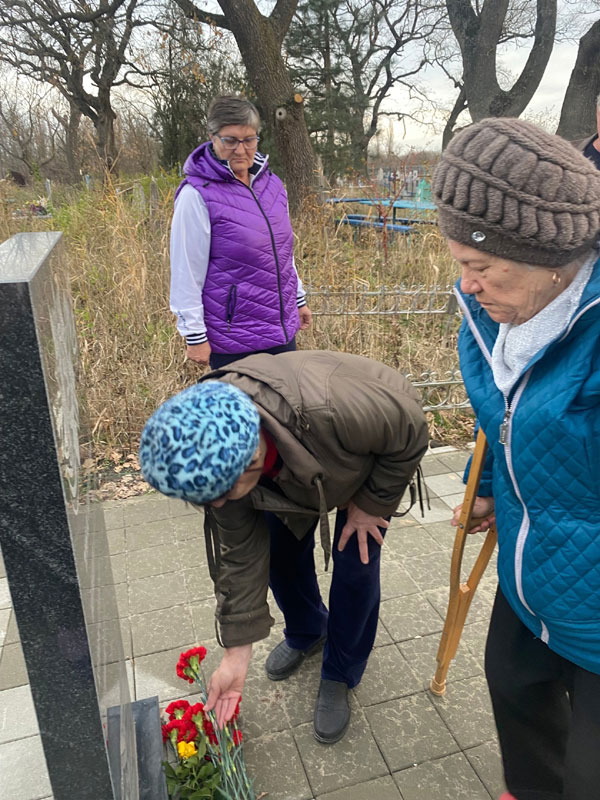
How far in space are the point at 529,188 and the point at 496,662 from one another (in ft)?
4.15

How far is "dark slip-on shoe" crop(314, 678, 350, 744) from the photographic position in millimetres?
2066

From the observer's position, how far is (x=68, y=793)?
4.09ft

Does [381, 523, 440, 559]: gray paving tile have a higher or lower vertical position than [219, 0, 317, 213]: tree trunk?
lower

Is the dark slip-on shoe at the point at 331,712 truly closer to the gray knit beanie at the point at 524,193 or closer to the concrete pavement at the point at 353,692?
the concrete pavement at the point at 353,692

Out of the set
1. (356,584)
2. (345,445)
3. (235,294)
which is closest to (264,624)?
(356,584)

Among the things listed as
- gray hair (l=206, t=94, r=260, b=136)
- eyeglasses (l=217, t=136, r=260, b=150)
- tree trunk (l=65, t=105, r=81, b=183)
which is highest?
tree trunk (l=65, t=105, r=81, b=183)

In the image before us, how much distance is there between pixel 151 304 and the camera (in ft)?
16.7

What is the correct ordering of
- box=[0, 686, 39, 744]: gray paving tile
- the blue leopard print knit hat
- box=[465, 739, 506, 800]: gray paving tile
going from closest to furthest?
the blue leopard print knit hat < box=[465, 739, 506, 800]: gray paving tile < box=[0, 686, 39, 744]: gray paving tile

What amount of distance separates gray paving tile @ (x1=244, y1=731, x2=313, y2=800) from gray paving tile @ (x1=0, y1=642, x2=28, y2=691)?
3.28ft

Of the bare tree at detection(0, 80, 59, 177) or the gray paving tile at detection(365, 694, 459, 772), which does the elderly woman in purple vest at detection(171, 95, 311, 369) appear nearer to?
the gray paving tile at detection(365, 694, 459, 772)

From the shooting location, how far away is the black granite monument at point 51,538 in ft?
2.99

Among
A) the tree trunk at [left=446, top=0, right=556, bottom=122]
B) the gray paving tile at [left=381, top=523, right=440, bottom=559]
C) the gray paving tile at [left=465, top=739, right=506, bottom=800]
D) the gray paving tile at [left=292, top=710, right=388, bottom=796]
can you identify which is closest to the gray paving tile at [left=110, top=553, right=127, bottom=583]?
the gray paving tile at [left=292, top=710, right=388, bottom=796]

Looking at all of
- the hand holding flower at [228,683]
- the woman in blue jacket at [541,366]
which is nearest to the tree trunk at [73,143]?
the hand holding flower at [228,683]

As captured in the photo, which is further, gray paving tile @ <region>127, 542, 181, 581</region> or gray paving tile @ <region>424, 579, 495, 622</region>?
gray paving tile @ <region>127, 542, 181, 581</region>
